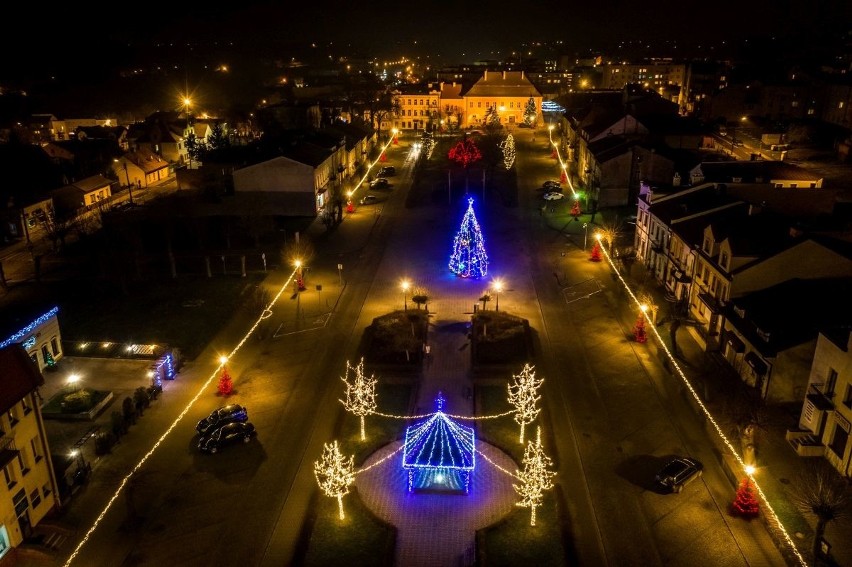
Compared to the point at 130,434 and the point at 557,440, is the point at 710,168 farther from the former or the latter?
the point at 130,434

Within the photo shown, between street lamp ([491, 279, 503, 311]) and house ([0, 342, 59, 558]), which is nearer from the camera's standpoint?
house ([0, 342, 59, 558])

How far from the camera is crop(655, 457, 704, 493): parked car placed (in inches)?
934

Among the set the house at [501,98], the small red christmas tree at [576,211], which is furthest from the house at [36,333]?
the house at [501,98]

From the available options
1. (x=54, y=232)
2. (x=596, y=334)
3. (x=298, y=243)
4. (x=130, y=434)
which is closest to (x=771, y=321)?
(x=596, y=334)

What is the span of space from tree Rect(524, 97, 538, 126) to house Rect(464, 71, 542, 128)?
26.9 inches

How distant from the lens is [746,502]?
→ 2241 cm

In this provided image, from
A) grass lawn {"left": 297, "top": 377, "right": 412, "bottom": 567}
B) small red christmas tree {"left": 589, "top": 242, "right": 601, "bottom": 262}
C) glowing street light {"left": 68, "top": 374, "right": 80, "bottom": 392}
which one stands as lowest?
grass lawn {"left": 297, "top": 377, "right": 412, "bottom": 567}

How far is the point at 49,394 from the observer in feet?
103

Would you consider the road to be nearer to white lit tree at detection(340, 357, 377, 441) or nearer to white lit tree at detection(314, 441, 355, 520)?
white lit tree at detection(340, 357, 377, 441)

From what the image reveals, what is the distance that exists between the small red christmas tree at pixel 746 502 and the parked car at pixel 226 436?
1981 centimetres

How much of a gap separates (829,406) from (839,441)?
4.52 ft

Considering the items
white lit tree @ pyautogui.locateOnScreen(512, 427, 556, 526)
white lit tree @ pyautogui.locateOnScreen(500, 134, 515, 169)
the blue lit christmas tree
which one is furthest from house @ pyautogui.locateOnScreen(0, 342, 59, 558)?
white lit tree @ pyautogui.locateOnScreen(500, 134, 515, 169)

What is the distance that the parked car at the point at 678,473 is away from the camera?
23.7 metres

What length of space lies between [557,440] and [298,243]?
29.0 meters
